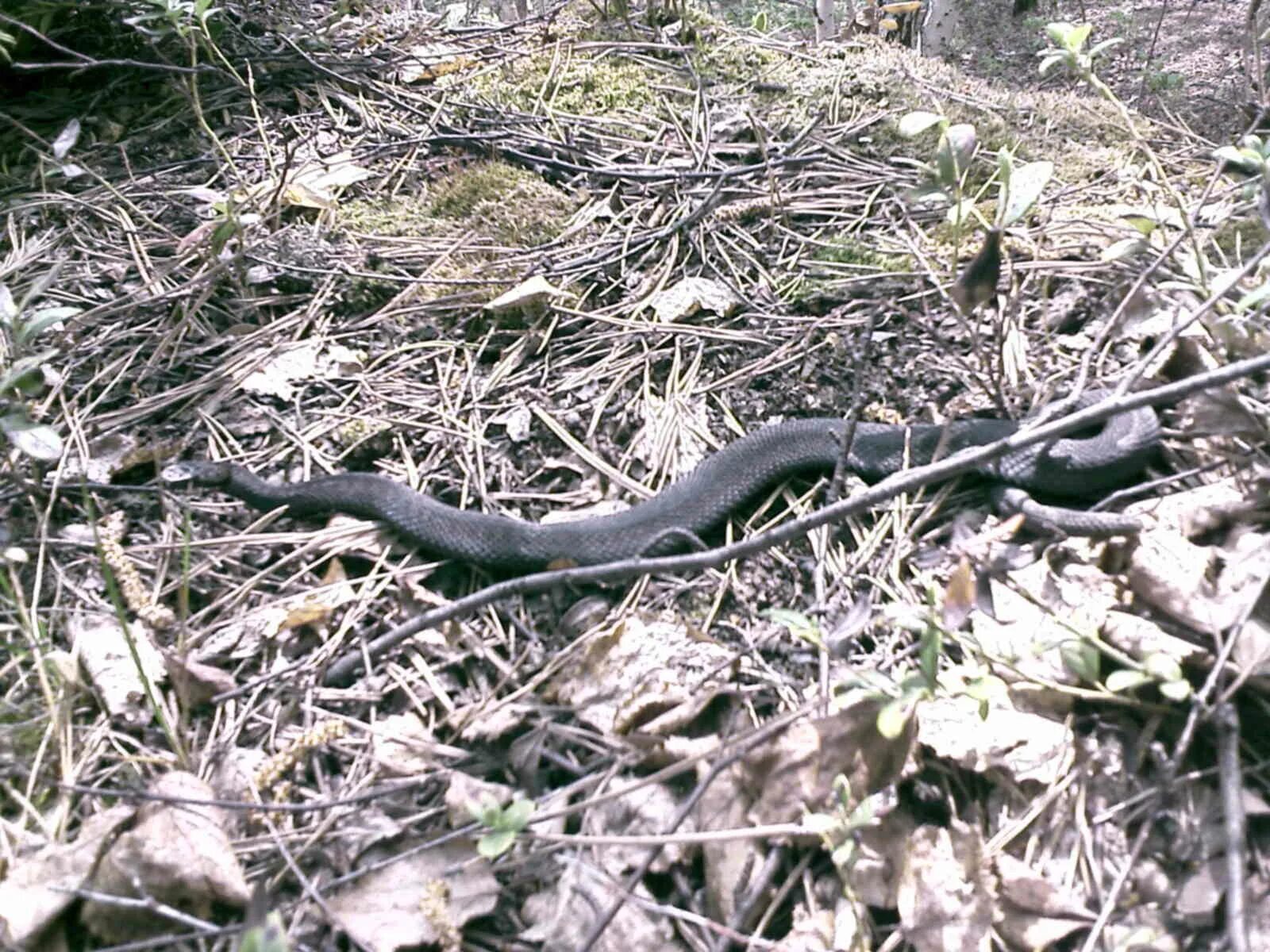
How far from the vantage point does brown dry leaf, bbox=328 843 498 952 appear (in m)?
1.47

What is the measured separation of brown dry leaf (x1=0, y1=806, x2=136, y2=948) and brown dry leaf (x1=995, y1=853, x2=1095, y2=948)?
1573mm

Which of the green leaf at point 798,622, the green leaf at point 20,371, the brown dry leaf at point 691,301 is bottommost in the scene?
the green leaf at point 20,371

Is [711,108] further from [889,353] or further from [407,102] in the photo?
[889,353]

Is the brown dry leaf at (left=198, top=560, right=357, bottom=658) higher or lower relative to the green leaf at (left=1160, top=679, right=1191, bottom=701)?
lower

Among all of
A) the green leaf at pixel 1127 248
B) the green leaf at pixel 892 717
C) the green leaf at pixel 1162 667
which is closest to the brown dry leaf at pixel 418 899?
the green leaf at pixel 892 717

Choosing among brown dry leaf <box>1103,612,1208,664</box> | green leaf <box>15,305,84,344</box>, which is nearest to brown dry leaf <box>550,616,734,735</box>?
brown dry leaf <box>1103,612,1208,664</box>

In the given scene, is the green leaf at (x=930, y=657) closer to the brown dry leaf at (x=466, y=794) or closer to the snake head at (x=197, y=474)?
the brown dry leaf at (x=466, y=794)

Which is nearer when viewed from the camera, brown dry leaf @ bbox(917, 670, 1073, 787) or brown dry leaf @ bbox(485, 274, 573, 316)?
brown dry leaf @ bbox(917, 670, 1073, 787)

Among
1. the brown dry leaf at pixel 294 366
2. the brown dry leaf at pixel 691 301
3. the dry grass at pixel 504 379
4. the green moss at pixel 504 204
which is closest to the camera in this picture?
the dry grass at pixel 504 379

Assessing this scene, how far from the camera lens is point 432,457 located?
98.9 inches

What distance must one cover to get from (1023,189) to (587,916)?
1.82 meters

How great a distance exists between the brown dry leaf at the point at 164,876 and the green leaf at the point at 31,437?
3.41 feet

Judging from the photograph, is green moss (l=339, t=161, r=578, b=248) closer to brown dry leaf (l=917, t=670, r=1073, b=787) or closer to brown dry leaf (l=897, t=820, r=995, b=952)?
brown dry leaf (l=917, t=670, r=1073, b=787)

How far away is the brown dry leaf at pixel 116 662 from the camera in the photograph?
189cm
